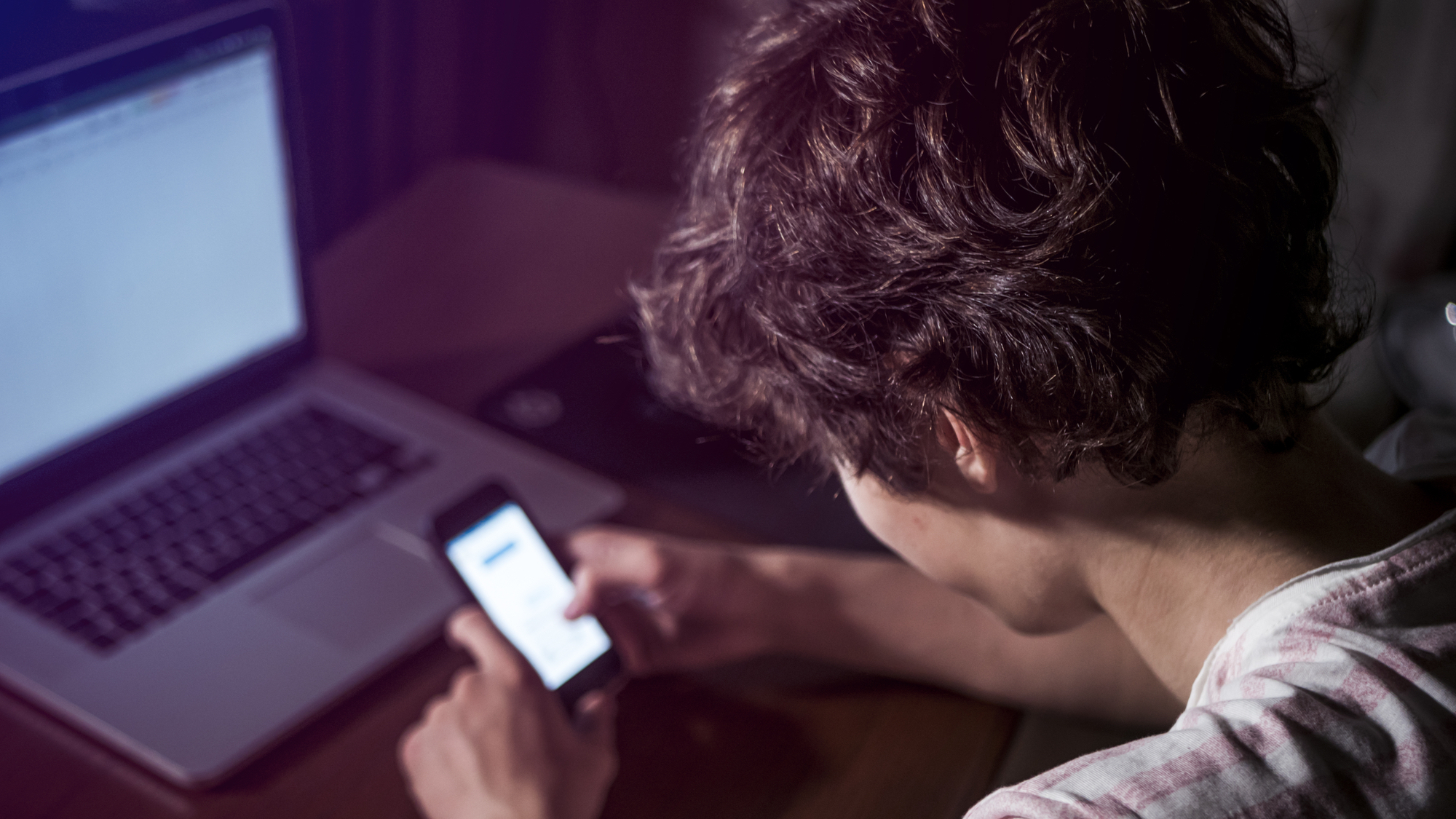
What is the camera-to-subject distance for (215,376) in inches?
33.1

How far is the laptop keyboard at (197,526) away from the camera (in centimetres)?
71

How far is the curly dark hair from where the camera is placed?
1.57 ft

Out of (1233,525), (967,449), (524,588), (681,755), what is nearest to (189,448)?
(524,588)

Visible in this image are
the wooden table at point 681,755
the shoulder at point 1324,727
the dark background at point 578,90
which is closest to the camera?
the shoulder at point 1324,727

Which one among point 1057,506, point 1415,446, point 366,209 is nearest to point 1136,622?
point 1057,506

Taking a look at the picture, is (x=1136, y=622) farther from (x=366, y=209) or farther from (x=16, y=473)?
(x=366, y=209)

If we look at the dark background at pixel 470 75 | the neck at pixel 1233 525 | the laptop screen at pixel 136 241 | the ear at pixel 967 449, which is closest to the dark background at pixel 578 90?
the dark background at pixel 470 75

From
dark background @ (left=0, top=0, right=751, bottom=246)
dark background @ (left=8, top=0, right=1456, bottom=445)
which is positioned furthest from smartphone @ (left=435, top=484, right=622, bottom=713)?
dark background @ (left=8, top=0, right=1456, bottom=445)

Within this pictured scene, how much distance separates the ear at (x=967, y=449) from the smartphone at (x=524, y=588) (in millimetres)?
287

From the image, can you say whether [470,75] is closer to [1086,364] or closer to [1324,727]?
[1086,364]

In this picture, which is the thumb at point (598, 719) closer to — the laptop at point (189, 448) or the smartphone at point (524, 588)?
the smartphone at point (524, 588)

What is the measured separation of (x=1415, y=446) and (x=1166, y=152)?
0.36 m

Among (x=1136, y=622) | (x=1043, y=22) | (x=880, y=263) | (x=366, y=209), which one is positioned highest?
(x=1043, y=22)

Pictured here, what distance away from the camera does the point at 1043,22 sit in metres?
0.48
